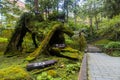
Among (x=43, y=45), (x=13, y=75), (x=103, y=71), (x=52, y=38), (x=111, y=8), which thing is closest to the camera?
(x=13, y=75)

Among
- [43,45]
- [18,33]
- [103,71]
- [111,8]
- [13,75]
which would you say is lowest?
[103,71]

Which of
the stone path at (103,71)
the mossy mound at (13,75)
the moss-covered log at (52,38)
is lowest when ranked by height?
the stone path at (103,71)

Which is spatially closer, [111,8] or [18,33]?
[18,33]

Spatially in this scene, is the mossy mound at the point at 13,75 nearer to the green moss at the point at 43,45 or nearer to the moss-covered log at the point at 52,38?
the moss-covered log at the point at 52,38

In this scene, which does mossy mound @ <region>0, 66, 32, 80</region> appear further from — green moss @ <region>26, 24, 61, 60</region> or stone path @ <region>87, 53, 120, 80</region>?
green moss @ <region>26, 24, 61, 60</region>

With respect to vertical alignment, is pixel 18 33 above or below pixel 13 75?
above

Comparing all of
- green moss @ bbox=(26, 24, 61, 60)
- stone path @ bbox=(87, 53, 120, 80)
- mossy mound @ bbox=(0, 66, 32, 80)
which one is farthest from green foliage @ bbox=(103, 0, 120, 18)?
mossy mound @ bbox=(0, 66, 32, 80)

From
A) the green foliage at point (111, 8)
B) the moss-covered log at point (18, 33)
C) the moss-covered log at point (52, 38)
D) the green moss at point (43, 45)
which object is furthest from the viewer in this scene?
the green foliage at point (111, 8)

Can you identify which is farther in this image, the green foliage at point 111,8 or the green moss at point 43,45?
the green foliage at point 111,8

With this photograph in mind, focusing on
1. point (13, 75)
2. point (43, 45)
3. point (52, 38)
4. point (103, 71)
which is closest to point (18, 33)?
point (52, 38)

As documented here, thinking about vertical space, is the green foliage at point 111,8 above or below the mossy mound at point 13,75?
above

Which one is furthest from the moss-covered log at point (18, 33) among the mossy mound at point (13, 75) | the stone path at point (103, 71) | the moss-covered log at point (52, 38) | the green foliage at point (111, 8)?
the green foliage at point (111, 8)

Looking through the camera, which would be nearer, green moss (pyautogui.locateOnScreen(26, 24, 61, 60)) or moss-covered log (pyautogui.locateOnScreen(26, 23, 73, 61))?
green moss (pyautogui.locateOnScreen(26, 24, 61, 60))

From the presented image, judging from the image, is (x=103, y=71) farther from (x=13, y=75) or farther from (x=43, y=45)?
(x=13, y=75)
